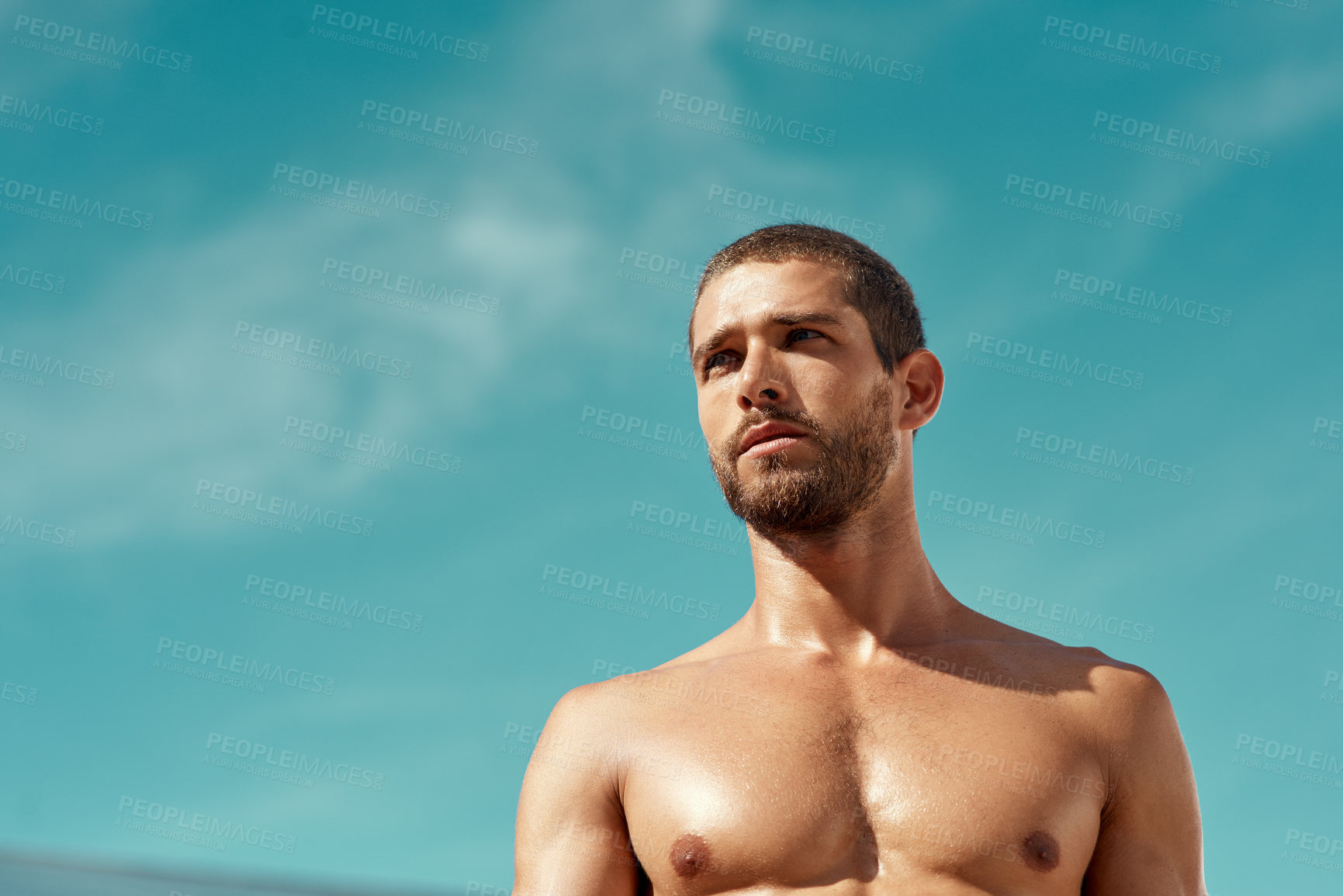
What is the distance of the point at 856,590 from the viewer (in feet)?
14.6

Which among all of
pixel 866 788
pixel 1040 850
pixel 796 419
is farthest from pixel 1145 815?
pixel 796 419

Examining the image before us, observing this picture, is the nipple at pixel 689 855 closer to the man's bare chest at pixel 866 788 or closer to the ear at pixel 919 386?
the man's bare chest at pixel 866 788

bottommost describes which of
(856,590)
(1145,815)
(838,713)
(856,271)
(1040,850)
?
(1040,850)

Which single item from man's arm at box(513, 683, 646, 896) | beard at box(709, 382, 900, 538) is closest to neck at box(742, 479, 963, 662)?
beard at box(709, 382, 900, 538)

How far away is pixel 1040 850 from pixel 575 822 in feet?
5.65

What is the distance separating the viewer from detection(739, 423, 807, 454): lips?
4.18m

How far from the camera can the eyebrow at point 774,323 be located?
4.34 meters

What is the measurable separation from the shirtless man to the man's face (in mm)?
11

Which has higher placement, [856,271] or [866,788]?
[856,271]

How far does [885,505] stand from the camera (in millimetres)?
4523

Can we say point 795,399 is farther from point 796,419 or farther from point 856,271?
point 856,271

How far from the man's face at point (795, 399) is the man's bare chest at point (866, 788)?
78 cm

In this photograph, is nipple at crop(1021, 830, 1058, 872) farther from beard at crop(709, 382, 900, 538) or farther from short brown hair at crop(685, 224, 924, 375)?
short brown hair at crop(685, 224, 924, 375)

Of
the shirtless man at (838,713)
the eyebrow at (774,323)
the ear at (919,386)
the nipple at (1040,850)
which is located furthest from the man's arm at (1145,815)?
the eyebrow at (774,323)
